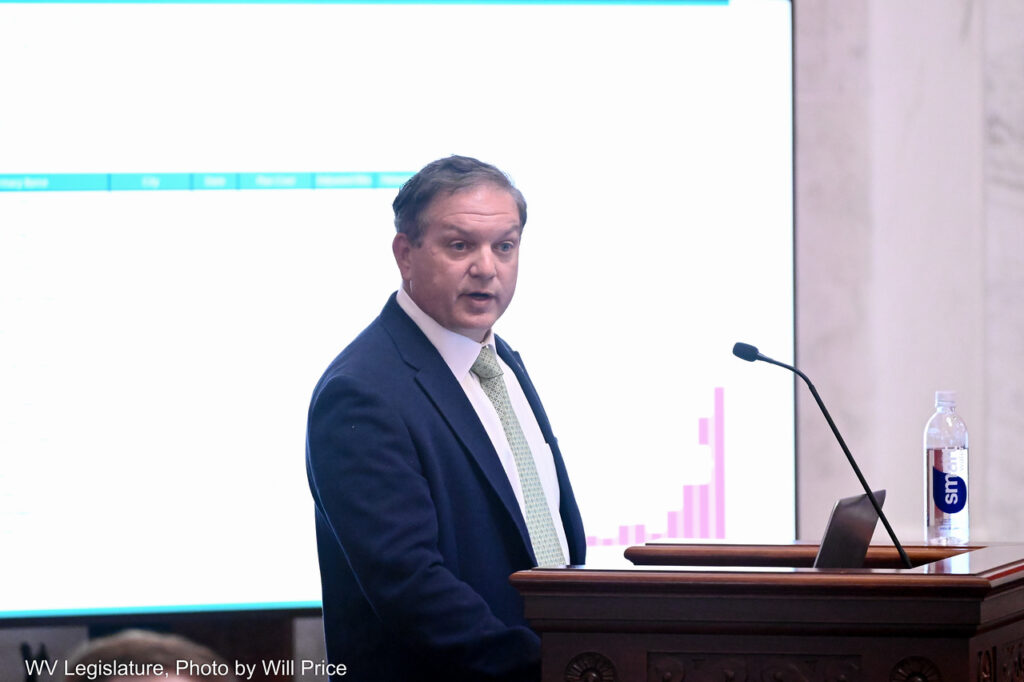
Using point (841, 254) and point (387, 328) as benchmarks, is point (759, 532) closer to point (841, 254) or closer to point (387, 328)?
point (841, 254)

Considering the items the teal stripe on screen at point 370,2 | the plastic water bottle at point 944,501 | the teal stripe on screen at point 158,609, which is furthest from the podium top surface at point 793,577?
the teal stripe on screen at point 370,2

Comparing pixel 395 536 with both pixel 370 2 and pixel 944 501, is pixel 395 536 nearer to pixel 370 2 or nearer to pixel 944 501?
pixel 944 501

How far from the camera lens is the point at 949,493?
2596 mm

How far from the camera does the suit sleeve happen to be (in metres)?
1.98

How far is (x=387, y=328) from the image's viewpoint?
236 cm

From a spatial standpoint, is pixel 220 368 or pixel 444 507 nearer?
pixel 444 507

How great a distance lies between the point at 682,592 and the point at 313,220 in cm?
224

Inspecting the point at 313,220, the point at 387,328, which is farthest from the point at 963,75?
the point at 387,328

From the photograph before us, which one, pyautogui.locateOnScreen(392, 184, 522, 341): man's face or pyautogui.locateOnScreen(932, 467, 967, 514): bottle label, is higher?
pyautogui.locateOnScreen(392, 184, 522, 341): man's face

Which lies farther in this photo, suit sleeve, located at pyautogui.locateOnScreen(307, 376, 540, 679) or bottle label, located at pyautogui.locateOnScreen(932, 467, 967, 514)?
bottle label, located at pyautogui.locateOnScreen(932, 467, 967, 514)

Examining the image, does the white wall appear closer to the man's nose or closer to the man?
the man

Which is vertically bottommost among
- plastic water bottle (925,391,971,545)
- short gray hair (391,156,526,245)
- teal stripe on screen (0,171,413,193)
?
plastic water bottle (925,391,971,545)

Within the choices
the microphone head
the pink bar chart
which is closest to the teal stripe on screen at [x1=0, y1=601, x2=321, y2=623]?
the pink bar chart

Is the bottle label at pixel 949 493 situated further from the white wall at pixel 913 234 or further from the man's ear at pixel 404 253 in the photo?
the white wall at pixel 913 234
